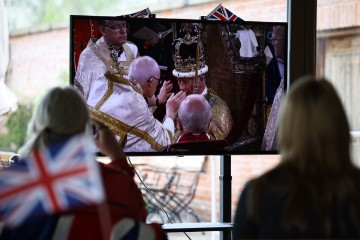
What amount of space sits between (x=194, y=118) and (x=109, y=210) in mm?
1625

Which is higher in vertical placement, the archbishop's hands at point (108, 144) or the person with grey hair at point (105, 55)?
the person with grey hair at point (105, 55)

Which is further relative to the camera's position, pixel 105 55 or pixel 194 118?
pixel 194 118

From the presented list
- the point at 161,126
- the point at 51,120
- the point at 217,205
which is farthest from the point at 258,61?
the point at 51,120

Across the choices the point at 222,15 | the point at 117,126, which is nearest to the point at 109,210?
the point at 117,126

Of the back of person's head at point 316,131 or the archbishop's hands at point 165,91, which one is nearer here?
the back of person's head at point 316,131

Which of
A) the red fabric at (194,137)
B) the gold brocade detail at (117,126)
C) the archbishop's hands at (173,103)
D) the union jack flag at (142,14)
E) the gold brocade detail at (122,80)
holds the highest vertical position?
the union jack flag at (142,14)

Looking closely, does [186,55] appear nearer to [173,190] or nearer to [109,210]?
[173,190]

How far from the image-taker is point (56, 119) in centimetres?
225

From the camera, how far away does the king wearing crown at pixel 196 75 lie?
3779 millimetres

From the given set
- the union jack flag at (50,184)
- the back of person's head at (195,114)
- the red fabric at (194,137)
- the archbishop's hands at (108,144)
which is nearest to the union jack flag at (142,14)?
the back of person's head at (195,114)

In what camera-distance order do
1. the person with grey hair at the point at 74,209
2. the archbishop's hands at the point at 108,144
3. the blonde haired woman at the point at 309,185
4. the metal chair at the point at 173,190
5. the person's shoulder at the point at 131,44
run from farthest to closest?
1. the metal chair at the point at 173,190
2. the person's shoulder at the point at 131,44
3. the archbishop's hands at the point at 108,144
4. the person with grey hair at the point at 74,209
5. the blonde haired woman at the point at 309,185

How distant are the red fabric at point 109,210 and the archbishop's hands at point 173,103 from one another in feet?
4.52

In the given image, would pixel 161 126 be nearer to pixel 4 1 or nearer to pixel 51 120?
pixel 4 1

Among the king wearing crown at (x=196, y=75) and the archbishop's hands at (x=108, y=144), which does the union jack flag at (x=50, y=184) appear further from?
the king wearing crown at (x=196, y=75)
